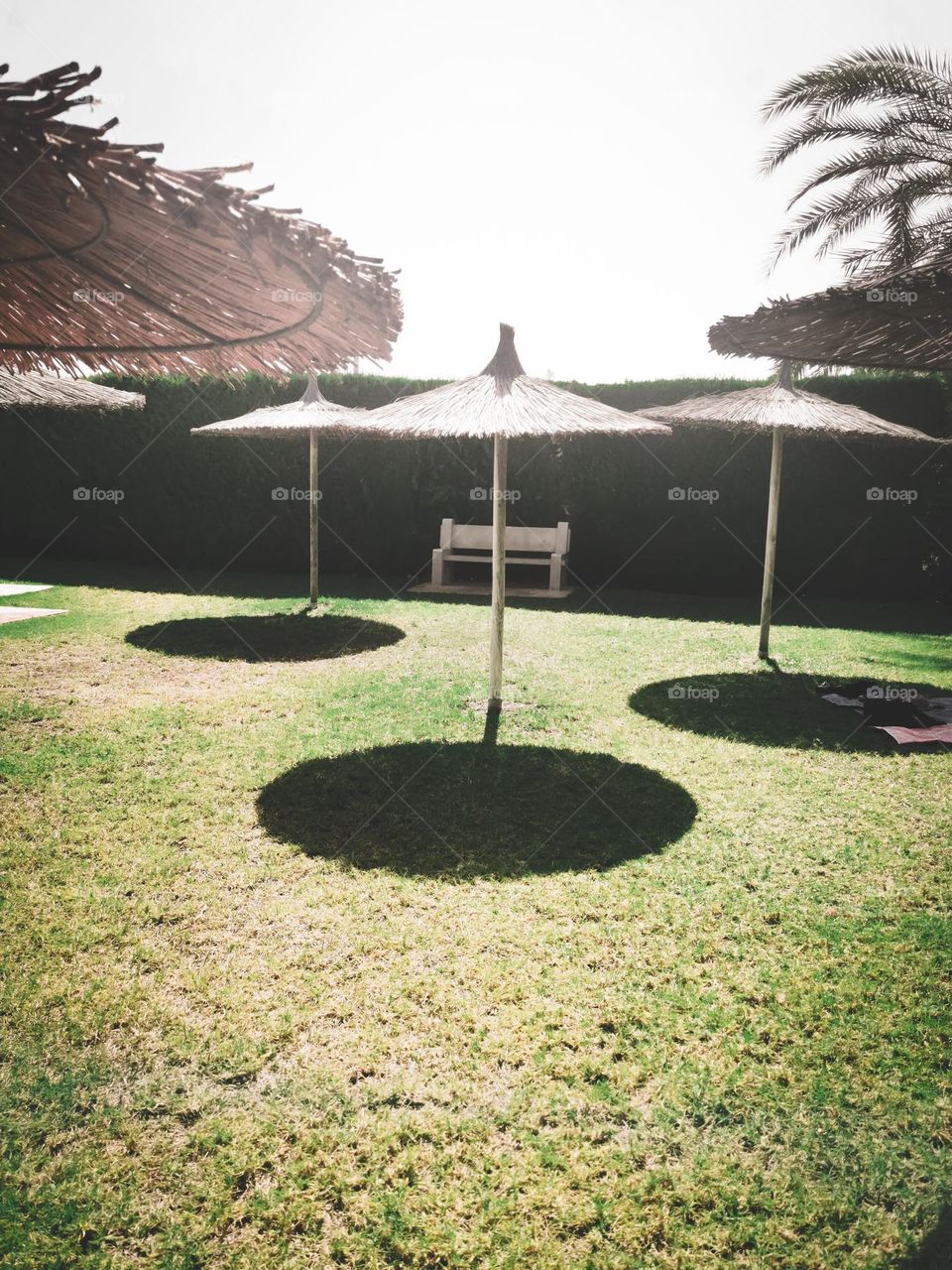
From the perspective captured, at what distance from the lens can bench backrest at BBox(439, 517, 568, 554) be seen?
12547 mm

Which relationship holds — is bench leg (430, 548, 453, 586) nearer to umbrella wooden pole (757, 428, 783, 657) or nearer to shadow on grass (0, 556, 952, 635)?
shadow on grass (0, 556, 952, 635)

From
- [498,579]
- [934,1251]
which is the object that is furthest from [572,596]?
[934,1251]

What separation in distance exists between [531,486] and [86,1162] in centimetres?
1160

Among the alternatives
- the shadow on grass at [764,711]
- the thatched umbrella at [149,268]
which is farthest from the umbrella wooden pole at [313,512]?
the thatched umbrella at [149,268]

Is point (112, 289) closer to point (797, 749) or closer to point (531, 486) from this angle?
point (797, 749)

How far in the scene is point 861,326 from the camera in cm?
423

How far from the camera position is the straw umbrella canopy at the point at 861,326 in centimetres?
361

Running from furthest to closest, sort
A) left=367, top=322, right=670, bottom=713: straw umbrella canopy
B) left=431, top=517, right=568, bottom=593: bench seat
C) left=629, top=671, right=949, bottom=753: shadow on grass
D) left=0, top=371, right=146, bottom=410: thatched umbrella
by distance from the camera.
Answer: left=431, top=517, right=568, bottom=593: bench seat → left=0, top=371, right=146, bottom=410: thatched umbrella → left=629, top=671, right=949, bottom=753: shadow on grass → left=367, top=322, right=670, bottom=713: straw umbrella canopy

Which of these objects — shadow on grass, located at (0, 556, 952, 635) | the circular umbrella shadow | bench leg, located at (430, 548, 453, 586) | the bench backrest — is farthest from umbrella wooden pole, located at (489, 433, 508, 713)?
the bench backrest

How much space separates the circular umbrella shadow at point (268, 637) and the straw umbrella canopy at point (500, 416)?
8.10 feet

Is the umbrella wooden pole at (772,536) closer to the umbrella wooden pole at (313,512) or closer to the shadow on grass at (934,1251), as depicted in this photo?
the umbrella wooden pole at (313,512)

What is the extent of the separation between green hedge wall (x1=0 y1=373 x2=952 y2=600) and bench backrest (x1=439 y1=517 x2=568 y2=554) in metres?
0.54

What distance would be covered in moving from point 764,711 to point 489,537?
675 cm

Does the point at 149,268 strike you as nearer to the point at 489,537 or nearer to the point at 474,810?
the point at 474,810
